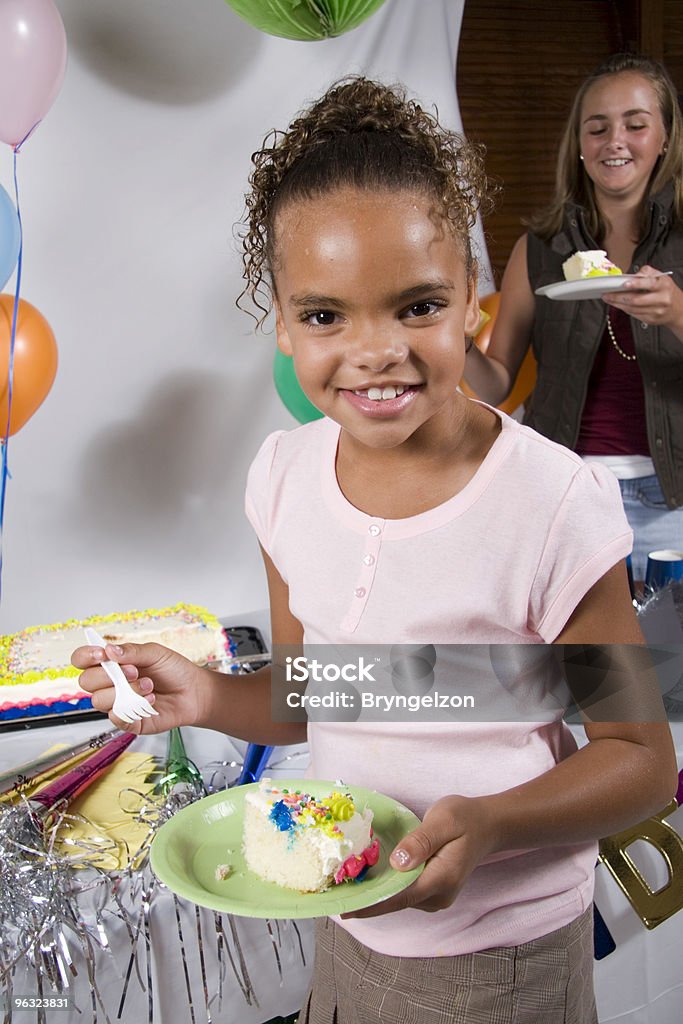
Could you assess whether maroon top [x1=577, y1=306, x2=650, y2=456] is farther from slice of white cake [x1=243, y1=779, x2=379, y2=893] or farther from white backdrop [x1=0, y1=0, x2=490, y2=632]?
slice of white cake [x1=243, y1=779, x2=379, y2=893]

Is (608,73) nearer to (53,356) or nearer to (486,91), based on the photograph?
(53,356)

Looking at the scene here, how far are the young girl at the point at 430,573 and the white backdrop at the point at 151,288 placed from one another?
1.29 m

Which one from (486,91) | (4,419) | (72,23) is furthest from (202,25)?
(486,91)

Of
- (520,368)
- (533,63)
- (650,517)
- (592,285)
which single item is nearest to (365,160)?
(592,285)

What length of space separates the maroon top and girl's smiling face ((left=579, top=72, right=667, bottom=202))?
215 mm

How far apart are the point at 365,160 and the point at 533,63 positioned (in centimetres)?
278

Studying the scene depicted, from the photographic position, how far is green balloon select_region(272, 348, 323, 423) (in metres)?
1.81

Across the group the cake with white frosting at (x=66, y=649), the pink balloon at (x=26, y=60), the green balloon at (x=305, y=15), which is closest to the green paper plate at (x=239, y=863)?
the cake with white frosting at (x=66, y=649)

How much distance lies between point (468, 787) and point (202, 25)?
1763 mm

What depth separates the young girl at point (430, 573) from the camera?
63 cm

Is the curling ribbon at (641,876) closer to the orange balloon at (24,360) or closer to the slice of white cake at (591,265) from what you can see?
the slice of white cake at (591,265)

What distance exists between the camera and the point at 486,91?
3.06 m

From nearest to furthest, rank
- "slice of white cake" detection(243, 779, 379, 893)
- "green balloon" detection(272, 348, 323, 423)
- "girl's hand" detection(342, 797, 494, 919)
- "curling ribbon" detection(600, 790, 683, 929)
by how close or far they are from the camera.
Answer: "girl's hand" detection(342, 797, 494, 919)
"slice of white cake" detection(243, 779, 379, 893)
"curling ribbon" detection(600, 790, 683, 929)
"green balloon" detection(272, 348, 323, 423)

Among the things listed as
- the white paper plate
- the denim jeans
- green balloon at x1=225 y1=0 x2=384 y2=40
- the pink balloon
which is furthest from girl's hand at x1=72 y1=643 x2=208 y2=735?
green balloon at x1=225 y1=0 x2=384 y2=40
